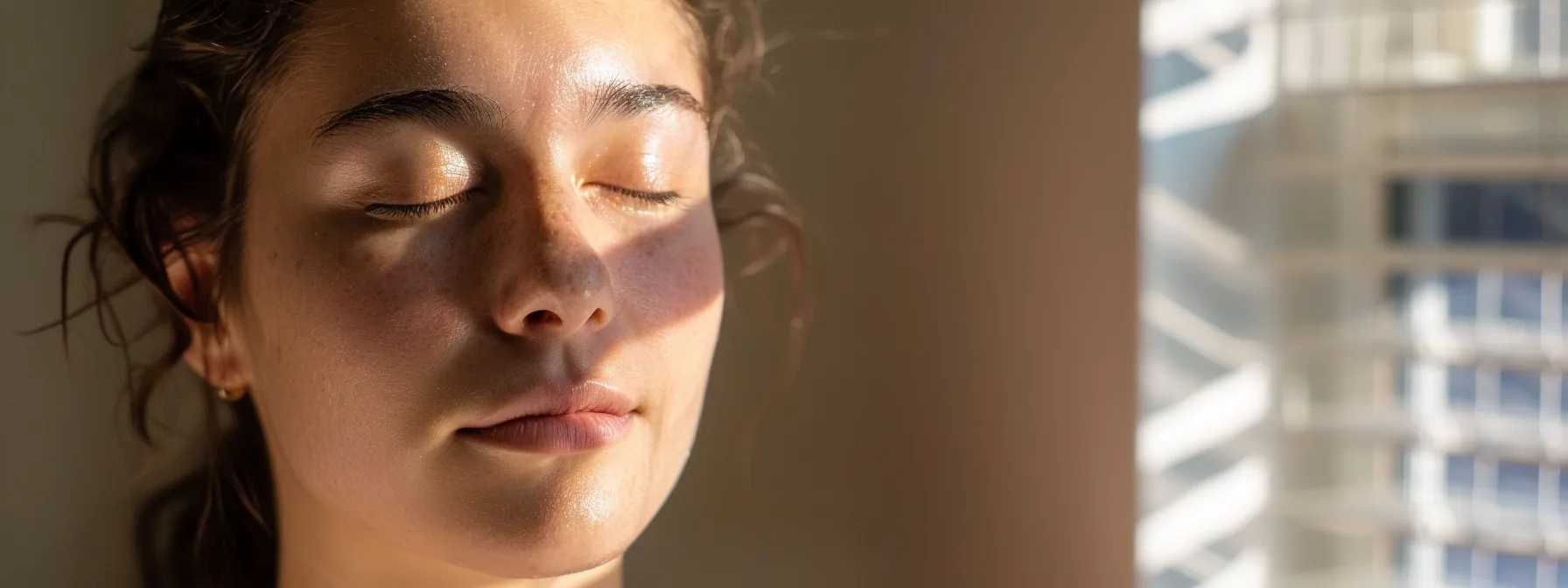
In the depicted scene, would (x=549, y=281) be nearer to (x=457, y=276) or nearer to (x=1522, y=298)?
(x=457, y=276)

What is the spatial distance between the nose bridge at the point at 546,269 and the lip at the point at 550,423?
4cm

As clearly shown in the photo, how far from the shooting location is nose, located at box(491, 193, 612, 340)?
90cm

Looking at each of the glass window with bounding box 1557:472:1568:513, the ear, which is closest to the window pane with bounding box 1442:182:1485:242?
the glass window with bounding box 1557:472:1568:513

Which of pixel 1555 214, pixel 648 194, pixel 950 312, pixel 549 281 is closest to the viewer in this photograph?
pixel 549 281

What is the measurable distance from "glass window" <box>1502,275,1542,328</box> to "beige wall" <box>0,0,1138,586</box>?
14.3 inches

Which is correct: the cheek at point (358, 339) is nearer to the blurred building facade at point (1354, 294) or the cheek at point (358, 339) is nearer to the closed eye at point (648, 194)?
the closed eye at point (648, 194)

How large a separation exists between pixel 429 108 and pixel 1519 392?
40.4 inches

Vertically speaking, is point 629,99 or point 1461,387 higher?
point 629,99

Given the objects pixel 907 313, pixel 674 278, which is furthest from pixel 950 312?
pixel 674 278

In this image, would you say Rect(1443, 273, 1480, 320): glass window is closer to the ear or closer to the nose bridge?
the nose bridge

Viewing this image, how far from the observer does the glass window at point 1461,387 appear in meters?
1.25

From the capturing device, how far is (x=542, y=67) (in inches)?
36.7

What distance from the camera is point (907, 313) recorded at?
1313 mm

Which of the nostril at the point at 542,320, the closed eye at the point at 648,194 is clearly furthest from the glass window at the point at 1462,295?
the nostril at the point at 542,320
